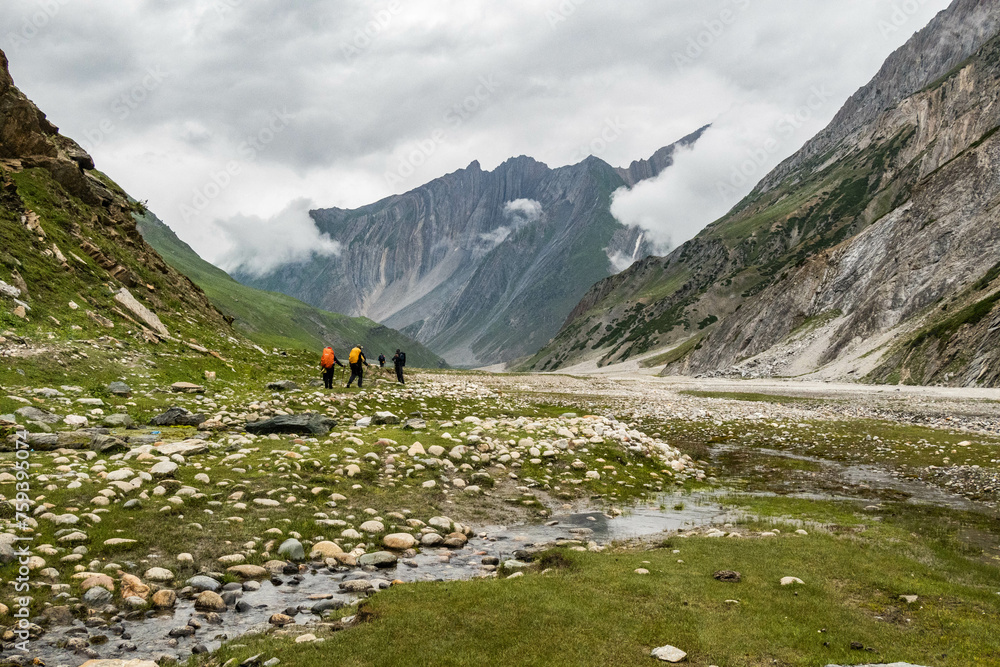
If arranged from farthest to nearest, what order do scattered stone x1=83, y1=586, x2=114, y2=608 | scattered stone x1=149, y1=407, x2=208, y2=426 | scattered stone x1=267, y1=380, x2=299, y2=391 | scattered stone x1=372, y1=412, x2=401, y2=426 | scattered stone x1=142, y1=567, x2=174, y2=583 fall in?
scattered stone x1=267, y1=380, x2=299, y2=391 < scattered stone x1=372, y1=412, x2=401, y2=426 < scattered stone x1=149, y1=407, x2=208, y2=426 < scattered stone x1=142, y1=567, x2=174, y2=583 < scattered stone x1=83, y1=586, x2=114, y2=608

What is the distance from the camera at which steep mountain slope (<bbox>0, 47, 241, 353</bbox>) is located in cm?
2572

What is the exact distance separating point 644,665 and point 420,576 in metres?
5.28

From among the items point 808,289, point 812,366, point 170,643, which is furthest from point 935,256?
point 170,643

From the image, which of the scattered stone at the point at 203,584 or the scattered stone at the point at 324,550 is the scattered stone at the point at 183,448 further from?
the scattered stone at the point at 203,584

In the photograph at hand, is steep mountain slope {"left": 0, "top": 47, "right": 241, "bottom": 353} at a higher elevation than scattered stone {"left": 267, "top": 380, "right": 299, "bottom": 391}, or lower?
higher

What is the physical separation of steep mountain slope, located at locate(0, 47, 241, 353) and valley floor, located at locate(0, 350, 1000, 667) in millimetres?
3635

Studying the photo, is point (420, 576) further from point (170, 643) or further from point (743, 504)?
point (743, 504)

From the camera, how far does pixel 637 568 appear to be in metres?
10.6

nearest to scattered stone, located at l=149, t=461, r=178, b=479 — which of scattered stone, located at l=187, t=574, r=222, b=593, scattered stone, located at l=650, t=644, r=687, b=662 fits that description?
scattered stone, located at l=187, t=574, r=222, b=593

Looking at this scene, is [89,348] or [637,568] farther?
[89,348]

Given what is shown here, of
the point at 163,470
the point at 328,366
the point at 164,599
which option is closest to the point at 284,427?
the point at 163,470

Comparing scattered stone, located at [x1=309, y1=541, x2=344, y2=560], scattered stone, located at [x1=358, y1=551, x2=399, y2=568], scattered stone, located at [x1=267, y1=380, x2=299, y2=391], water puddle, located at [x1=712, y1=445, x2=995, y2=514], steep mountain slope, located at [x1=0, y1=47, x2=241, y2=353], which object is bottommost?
water puddle, located at [x1=712, y1=445, x2=995, y2=514]

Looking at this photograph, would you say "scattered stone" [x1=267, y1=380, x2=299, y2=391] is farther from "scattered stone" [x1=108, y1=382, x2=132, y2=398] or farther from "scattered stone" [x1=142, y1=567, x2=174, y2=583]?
"scattered stone" [x1=142, y1=567, x2=174, y2=583]

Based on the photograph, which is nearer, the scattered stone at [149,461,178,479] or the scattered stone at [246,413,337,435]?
the scattered stone at [149,461,178,479]
